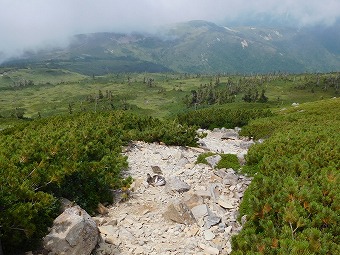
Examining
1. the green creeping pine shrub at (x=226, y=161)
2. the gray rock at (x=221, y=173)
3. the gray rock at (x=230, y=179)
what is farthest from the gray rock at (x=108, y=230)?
the green creeping pine shrub at (x=226, y=161)

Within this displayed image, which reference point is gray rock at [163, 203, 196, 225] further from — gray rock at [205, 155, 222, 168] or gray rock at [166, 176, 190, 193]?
gray rock at [205, 155, 222, 168]

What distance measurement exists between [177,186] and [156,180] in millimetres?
1498

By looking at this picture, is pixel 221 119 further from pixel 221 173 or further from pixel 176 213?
pixel 176 213

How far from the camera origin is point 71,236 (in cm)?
1107

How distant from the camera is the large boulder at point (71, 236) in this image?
1098cm

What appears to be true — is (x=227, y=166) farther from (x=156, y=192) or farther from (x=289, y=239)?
(x=289, y=239)

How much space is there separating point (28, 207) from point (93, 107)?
186m

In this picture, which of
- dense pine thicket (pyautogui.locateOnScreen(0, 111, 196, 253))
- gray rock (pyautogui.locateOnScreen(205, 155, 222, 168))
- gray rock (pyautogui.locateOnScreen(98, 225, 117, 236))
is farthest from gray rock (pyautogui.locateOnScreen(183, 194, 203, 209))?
gray rock (pyautogui.locateOnScreen(205, 155, 222, 168))

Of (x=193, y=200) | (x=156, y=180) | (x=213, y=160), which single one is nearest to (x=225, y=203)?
(x=193, y=200)

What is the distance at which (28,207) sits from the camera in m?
10.5

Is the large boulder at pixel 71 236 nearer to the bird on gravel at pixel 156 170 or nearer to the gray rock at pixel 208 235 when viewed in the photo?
the gray rock at pixel 208 235

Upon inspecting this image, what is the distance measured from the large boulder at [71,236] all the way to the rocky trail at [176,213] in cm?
79

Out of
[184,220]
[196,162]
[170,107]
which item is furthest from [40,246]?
[170,107]

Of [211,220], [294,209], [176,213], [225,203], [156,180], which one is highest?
[294,209]
